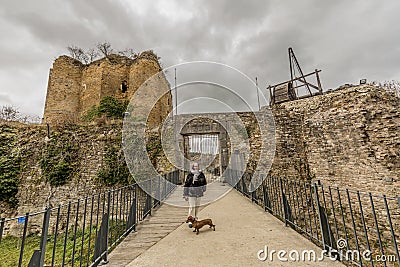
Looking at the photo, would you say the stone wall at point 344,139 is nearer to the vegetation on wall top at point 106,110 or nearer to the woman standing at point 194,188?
the woman standing at point 194,188

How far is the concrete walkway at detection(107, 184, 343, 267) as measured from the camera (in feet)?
8.38

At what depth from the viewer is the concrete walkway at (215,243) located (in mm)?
2555

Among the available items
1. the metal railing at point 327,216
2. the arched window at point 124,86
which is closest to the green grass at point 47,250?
the metal railing at point 327,216

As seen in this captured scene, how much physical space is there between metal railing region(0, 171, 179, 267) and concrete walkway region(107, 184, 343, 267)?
0.28 metres

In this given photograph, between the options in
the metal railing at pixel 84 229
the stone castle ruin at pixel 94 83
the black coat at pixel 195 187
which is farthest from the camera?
the stone castle ruin at pixel 94 83

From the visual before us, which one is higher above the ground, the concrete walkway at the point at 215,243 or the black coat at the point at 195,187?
the black coat at the point at 195,187

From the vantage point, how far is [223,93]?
17.2 feet

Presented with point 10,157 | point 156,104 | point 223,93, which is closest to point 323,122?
point 223,93

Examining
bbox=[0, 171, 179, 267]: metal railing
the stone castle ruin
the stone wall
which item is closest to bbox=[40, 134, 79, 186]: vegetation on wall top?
bbox=[0, 171, 179, 267]: metal railing

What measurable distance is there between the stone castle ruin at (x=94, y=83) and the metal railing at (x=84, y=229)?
10.3 meters

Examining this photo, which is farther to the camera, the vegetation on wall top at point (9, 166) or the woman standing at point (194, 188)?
the vegetation on wall top at point (9, 166)

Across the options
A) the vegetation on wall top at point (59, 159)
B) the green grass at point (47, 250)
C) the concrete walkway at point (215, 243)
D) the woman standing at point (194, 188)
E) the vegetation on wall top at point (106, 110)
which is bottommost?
the green grass at point (47, 250)

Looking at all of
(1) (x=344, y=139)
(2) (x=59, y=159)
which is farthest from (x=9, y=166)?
(1) (x=344, y=139)

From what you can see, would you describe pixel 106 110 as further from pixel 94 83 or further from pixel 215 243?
pixel 215 243
